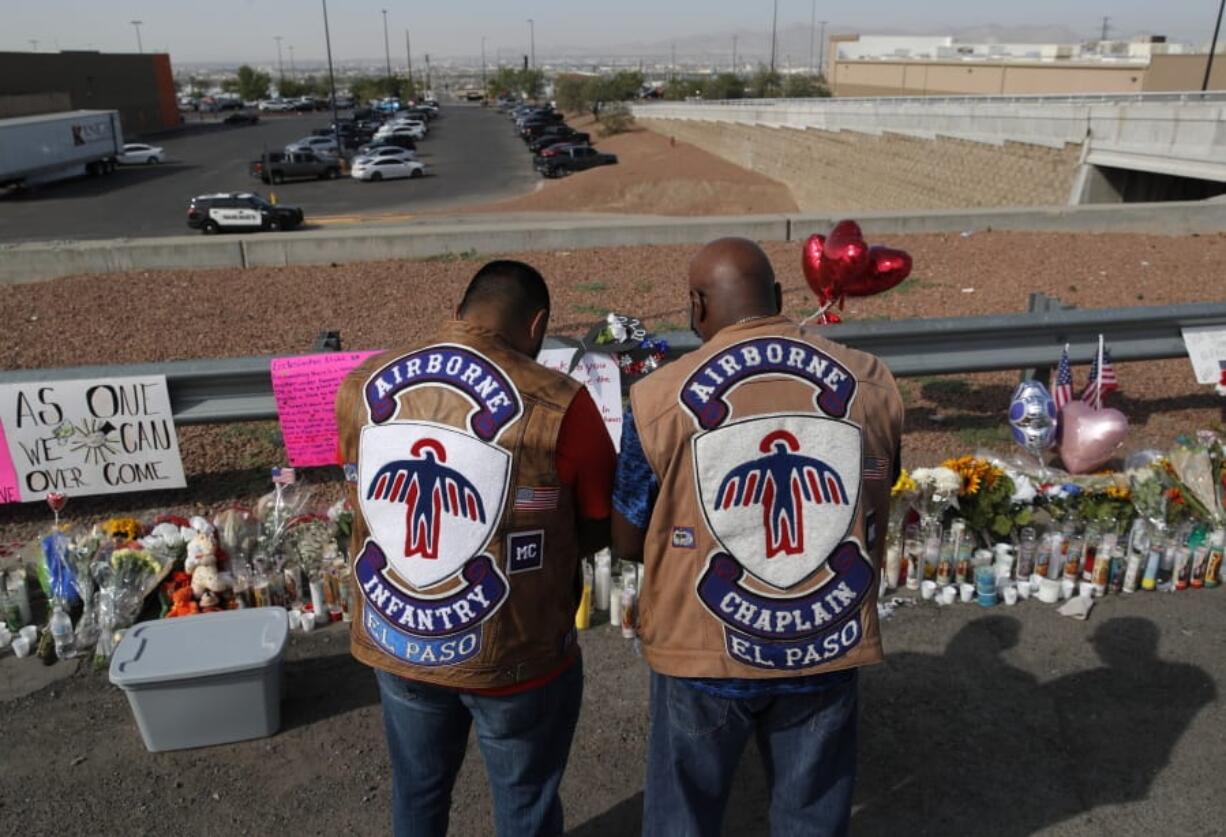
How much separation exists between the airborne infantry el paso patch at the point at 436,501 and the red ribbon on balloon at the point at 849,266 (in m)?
3.74

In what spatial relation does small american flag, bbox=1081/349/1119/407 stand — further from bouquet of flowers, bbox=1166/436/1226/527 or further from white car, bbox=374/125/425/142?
white car, bbox=374/125/425/142

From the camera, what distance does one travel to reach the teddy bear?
436 centimetres

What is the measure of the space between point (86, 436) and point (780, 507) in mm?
3867

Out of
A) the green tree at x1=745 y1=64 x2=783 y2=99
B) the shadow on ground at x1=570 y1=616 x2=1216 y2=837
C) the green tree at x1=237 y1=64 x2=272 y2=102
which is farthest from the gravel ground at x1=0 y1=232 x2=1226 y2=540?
the green tree at x1=237 y1=64 x2=272 y2=102

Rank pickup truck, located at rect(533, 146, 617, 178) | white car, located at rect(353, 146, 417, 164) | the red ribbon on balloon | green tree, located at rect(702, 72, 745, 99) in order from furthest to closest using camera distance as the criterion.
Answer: green tree, located at rect(702, 72, 745, 99) < pickup truck, located at rect(533, 146, 617, 178) < white car, located at rect(353, 146, 417, 164) < the red ribbon on balloon

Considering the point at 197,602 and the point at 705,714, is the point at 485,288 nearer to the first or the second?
the point at 705,714

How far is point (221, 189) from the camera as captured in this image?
1563 inches

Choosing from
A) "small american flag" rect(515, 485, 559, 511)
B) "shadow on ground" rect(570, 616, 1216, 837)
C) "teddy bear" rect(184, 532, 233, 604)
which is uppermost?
"small american flag" rect(515, 485, 559, 511)

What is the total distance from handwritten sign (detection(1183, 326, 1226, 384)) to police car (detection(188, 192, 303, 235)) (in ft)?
81.2

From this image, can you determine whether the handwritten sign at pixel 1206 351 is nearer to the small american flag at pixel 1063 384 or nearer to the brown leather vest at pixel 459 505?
the small american flag at pixel 1063 384

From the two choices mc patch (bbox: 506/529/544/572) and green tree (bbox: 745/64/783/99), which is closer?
mc patch (bbox: 506/529/544/572)

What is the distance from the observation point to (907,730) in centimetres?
367

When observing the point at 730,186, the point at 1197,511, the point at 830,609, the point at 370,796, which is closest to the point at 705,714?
the point at 830,609

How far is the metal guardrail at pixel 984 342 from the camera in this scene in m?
5.05
